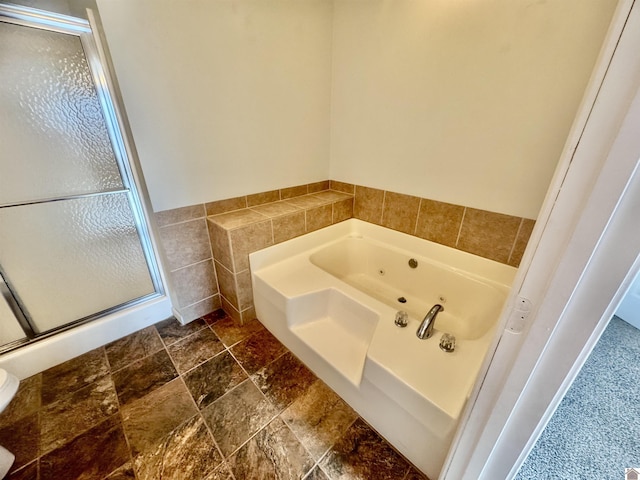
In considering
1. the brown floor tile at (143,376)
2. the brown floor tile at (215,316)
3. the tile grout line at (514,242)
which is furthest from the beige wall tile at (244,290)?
the tile grout line at (514,242)

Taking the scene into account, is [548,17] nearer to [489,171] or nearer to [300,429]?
[489,171]

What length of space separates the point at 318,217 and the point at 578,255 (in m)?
1.59

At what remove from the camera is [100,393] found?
1.31 m

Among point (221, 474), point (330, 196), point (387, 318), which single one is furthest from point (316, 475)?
point (330, 196)

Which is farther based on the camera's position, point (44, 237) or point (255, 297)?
point (255, 297)

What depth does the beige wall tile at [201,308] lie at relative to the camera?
68.4 inches

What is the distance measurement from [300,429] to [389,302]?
3.36 ft

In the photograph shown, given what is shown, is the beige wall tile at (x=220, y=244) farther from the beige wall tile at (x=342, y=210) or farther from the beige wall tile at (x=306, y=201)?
the beige wall tile at (x=342, y=210)

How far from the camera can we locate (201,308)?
5.92 ft

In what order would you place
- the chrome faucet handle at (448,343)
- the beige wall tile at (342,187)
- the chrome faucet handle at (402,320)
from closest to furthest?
the chrome faucet handle at (448,343)
the chrome faucet handle at (402,320)
the beige wall tile at (342,187)

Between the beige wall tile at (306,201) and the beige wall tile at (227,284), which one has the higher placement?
the beige wall tile at (306,201)

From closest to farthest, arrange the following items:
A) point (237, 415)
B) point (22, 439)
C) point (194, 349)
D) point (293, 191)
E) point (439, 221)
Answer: point (22, 439)
point (237, 415)
point (194, 349)
point (439, 221)
point (293, 191)

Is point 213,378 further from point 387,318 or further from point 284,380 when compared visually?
point 387,318

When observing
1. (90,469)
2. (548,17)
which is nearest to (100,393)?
(90,469)
